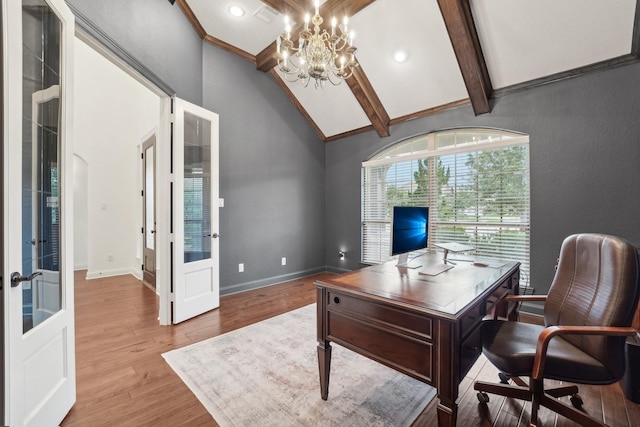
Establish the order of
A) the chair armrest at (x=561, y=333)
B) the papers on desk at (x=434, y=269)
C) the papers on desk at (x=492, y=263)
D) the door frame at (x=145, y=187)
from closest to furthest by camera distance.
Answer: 1. the chair armrest at (x=561, y=333)
2. the papers on desk at (x=434, y=269)
3. the papers on desk at (x=492, y=263)
4. the door frame at (x=145, y=187)

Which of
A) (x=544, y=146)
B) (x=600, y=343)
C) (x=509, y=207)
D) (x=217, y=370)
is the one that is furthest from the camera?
(x=509, y=207)

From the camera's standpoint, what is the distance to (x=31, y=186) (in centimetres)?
141

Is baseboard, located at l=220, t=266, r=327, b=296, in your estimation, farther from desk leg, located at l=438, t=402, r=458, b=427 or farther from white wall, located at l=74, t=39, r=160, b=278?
desk leg, located at l=438, t=402, r=458, b=427

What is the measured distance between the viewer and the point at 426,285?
164cm

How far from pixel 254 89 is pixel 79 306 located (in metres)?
3.75

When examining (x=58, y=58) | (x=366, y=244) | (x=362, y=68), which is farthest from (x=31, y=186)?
(x=366, y=244)

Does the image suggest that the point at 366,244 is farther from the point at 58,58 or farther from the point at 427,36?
the point at 58,58

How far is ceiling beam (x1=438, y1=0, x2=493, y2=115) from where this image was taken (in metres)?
2.70

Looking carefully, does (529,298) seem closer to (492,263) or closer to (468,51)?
(492,263)

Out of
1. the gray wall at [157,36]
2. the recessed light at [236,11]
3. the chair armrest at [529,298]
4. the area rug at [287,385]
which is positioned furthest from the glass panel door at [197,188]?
the chair armrest at [529,298]

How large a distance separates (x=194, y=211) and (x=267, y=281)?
176cm

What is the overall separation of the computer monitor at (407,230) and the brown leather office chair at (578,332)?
67cm

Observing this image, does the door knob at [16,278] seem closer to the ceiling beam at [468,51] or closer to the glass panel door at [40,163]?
the glass panel door at [40,163]

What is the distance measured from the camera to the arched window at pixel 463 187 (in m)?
3.34
